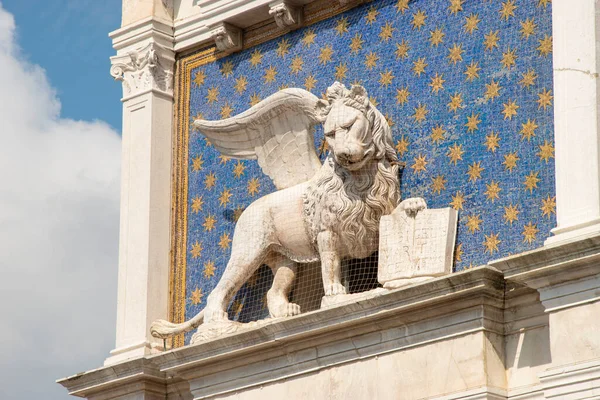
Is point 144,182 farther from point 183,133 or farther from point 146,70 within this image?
point 146,70

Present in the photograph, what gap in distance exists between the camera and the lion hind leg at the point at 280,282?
1193 cm

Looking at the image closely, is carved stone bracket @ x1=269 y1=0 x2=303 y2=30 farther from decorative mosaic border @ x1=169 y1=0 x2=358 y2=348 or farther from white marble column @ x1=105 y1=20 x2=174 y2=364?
white marble column @ x1=105 y1=20 x2=174 y2=364

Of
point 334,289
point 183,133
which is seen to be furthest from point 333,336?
point 183,133

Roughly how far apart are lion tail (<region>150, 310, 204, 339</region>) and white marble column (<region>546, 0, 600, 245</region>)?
3.18 meters

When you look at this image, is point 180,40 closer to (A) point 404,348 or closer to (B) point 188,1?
(B) point 188,1

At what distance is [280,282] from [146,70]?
7.88 feet

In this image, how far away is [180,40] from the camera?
44.5 ft

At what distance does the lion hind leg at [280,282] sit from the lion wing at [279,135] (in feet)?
1.80

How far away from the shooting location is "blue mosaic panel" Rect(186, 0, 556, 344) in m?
11.0

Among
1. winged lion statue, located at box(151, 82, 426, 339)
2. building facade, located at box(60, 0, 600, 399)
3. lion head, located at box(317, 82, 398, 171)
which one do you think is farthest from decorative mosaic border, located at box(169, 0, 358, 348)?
lion head, located at box(317, 82, 398, 171)

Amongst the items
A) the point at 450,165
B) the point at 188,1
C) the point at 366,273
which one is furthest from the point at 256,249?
the point at 188,1

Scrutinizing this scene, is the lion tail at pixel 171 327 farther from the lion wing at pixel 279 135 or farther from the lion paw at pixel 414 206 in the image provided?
the lion paw at pixel 414 206

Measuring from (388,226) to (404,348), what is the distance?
0.92 meters

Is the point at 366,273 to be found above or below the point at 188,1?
below
